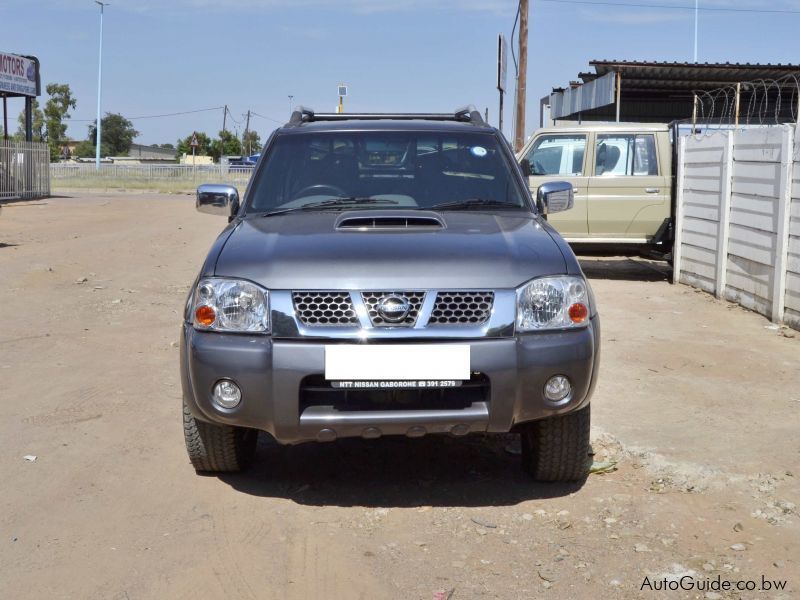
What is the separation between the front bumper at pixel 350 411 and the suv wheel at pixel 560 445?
1.07ft

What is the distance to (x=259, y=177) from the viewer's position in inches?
212

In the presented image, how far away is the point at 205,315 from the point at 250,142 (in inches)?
4377

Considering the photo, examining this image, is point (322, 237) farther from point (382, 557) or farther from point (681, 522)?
point (681, 522)

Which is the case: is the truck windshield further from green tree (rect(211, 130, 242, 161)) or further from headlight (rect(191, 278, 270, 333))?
green tree (rect(211, 130, 242, 161))

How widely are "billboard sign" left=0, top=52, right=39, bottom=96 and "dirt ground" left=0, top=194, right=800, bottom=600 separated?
27123mm

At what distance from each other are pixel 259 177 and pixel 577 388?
2201 millimetres

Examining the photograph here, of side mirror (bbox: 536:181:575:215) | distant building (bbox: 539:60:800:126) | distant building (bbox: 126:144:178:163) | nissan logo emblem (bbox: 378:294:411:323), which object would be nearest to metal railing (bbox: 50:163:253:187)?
distant building (bbox: 539:60:800:126)

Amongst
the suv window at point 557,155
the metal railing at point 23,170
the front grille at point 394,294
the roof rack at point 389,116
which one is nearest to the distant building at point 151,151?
the metal railing at point 23,170

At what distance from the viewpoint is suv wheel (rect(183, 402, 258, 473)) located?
4473 millimetres

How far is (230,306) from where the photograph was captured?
407cm

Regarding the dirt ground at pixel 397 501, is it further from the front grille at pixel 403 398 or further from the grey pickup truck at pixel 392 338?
the front grille at pixel 403 398

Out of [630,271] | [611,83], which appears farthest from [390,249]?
[611,83]

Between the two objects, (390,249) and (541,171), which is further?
(541,171)

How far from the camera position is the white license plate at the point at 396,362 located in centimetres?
389
